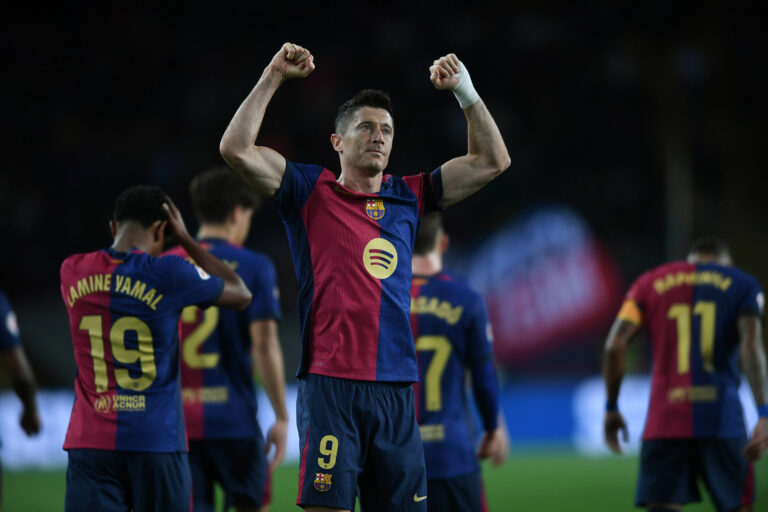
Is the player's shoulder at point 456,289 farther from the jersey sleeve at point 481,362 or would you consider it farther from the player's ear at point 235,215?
the player's ear at point 235,215

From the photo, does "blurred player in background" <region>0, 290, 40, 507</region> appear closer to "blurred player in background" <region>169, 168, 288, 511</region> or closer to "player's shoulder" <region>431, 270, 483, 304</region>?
"blurred player in background" <region>169, 168, 288, 511</region>

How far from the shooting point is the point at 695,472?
6.11m

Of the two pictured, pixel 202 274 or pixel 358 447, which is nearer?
pixel 358 447

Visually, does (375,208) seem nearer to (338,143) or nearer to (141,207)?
(338,143)

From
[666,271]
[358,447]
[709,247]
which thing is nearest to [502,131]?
[709,247]

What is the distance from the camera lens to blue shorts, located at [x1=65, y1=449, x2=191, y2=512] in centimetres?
416

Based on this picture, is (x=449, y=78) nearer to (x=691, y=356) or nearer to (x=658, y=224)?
(x=691, y=356)

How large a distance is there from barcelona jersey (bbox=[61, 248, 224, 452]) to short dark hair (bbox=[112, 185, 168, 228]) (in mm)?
194

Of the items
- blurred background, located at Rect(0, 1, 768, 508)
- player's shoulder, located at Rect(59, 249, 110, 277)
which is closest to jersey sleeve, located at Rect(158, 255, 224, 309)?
player's shoulder, located at Rect(59, 249, 110, 277)

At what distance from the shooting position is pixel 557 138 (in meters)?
20.0

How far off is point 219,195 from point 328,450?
8.32 ft

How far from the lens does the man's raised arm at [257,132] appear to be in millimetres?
3871

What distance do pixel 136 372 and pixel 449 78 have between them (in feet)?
6.45

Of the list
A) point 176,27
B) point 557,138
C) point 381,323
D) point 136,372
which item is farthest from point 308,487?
point 176,27
